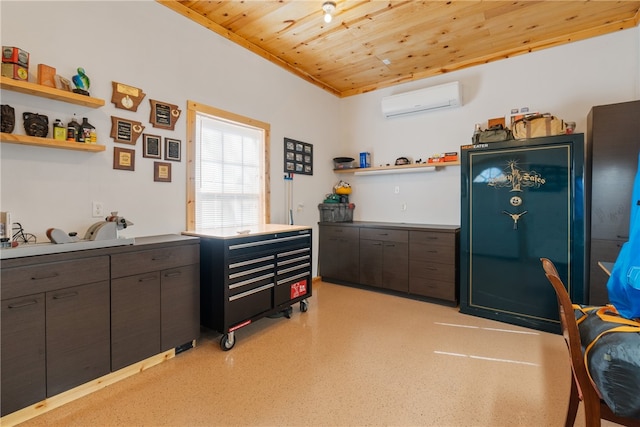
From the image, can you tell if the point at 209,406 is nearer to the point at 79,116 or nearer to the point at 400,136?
the point at 79,116

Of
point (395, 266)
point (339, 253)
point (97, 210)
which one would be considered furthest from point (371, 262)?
point (97, 210)

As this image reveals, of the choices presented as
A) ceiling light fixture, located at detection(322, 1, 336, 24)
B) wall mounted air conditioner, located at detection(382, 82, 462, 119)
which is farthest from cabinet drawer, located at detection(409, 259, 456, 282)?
ceiling light fixture, located at detection(322, 1, 336, 24)

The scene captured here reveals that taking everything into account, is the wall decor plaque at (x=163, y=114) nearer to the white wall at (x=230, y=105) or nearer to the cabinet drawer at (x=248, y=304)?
the white wall at (x=230, y=105)

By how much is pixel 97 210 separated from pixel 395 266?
323cm

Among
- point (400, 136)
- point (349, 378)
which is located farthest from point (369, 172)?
point (349, 378)

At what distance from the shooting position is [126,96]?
2.49 meters

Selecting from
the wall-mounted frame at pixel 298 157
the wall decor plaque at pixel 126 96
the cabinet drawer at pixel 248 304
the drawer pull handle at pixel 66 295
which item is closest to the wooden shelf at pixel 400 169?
the wall-mounted frame at pixel 298 157

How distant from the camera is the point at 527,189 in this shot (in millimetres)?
3008

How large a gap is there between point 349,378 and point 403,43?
3537 mm

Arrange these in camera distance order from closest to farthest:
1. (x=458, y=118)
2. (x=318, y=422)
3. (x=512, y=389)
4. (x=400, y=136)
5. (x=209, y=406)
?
1. (x=318, y=422)
2. (x=209, y=406)
3. (x=512, y=389)
4. (x=458, y=118)
5. (x=400, y=136)

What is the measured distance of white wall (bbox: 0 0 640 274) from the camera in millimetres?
2098

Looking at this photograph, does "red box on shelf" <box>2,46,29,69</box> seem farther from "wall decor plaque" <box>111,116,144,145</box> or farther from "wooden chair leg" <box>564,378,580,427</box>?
"wooden chair leg" <box>564,378,580,427</box>

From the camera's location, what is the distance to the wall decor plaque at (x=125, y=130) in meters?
2.44

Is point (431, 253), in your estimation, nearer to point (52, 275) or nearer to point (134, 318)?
point (134, 318)
